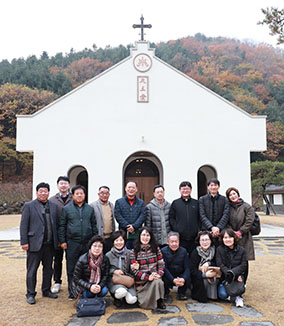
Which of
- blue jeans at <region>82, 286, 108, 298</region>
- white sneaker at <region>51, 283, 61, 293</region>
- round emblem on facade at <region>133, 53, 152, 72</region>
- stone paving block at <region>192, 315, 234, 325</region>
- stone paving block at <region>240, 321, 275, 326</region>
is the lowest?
white sneaker at <region>51, 283, 61, 293</region>

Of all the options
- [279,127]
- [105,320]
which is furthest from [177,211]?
[279,127]

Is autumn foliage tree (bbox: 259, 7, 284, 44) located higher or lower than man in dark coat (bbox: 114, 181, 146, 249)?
higher

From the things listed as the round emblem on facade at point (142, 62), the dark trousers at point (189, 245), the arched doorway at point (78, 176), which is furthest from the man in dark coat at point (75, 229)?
the round emblem on facade at point (142, 62)

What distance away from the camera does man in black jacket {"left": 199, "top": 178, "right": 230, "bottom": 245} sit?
4.30 meters

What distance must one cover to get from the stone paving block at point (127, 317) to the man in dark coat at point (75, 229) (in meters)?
0.93

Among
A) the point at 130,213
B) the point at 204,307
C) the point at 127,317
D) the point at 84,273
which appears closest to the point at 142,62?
the point at 130,213

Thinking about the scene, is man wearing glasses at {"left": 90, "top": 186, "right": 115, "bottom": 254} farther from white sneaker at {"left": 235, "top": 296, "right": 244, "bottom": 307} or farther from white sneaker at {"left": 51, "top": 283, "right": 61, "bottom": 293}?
white sneaker at {"left": 235, "top": 296, "right": 244, "bottom": 307}

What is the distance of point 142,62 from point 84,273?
25.9ft

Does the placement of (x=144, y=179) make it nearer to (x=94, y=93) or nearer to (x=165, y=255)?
(x=94, y=93)

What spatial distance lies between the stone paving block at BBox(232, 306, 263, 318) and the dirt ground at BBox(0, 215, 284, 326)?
71 mm

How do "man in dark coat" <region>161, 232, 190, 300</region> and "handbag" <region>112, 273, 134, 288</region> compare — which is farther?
"man in dark coat" <region>161, 232, 190, 300</region>

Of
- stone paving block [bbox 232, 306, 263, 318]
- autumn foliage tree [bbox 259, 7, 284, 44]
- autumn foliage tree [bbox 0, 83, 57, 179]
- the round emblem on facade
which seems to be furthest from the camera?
autumn foliage tree [bbox 0, 83, 57, 179]

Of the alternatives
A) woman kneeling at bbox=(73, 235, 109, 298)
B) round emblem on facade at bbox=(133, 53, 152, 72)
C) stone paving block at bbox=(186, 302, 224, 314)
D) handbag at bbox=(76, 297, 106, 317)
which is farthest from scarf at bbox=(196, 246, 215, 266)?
round emblem on facade at bbox=(133, 53, 152, 72)

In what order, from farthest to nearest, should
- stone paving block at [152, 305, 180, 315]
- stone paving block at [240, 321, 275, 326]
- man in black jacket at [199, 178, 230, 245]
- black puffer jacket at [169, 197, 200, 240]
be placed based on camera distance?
1. black puffer jacket at [169, 197, 200, 240]
2. man in black jacket at [199, 178, 230, 245]
3. stone paving block at [152, 305, 180, 315]
4. stone paving block at [240, 321, 275, 326]
